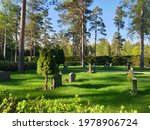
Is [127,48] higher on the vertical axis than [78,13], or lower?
lower

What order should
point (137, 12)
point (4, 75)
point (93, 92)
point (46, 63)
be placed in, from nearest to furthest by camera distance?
point (137, 12)
point (93, 92)
point (46, 63)
point (4, 75)

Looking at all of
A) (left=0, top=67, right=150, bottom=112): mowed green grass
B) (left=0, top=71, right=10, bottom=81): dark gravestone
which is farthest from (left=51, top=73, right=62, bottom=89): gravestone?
(left=0, top=71, right=10, bottom=81): dark gravestone

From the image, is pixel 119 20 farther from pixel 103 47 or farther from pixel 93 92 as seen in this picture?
pixel 93 92

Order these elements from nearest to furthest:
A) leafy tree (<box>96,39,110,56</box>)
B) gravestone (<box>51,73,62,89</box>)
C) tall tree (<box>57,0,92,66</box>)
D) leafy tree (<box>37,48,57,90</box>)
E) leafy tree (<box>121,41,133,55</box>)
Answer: leafy tree (<box>96,39,110,56</box>)
leafy tree (<box>121,41,133,55</box>)
tall tree (<box>57,0,92,66</box>)
gravestone (<box>51,73,62,89</box>)
leafy tree (<box>37,48,57,90</box>)

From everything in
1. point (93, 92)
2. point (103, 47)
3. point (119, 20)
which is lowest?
point (93, 92)

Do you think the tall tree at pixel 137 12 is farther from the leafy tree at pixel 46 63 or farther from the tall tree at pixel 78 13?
the leafy tree at pixel 46 63

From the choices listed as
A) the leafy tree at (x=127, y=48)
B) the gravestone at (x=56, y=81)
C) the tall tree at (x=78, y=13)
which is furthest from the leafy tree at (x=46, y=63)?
the leafy tree at (x=127, y=48)

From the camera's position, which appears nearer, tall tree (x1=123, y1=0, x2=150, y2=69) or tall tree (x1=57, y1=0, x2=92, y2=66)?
tall tree (x1=123, y1=0, x2=150, y2=69)

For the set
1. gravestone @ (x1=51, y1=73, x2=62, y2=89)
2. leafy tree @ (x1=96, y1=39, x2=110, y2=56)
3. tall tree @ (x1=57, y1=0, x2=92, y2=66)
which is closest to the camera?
leafy tree @ (x1=96, y1=39, x2=110, y2=56)

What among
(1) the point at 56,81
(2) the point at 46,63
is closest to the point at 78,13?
(1) the point at 56,81

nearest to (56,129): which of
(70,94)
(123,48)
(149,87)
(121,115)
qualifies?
(121,115)

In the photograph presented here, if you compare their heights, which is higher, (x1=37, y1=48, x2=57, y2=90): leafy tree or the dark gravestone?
(x1=37, y1=48, x2=57, y2=90): leafy tree

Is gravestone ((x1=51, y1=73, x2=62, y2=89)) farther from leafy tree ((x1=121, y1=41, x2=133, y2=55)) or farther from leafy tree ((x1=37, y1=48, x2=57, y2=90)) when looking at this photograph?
leafy tree ((x1=121, y1=41, x2=133, y2=55))

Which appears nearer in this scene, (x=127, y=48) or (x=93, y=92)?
(x=127, y=48)
